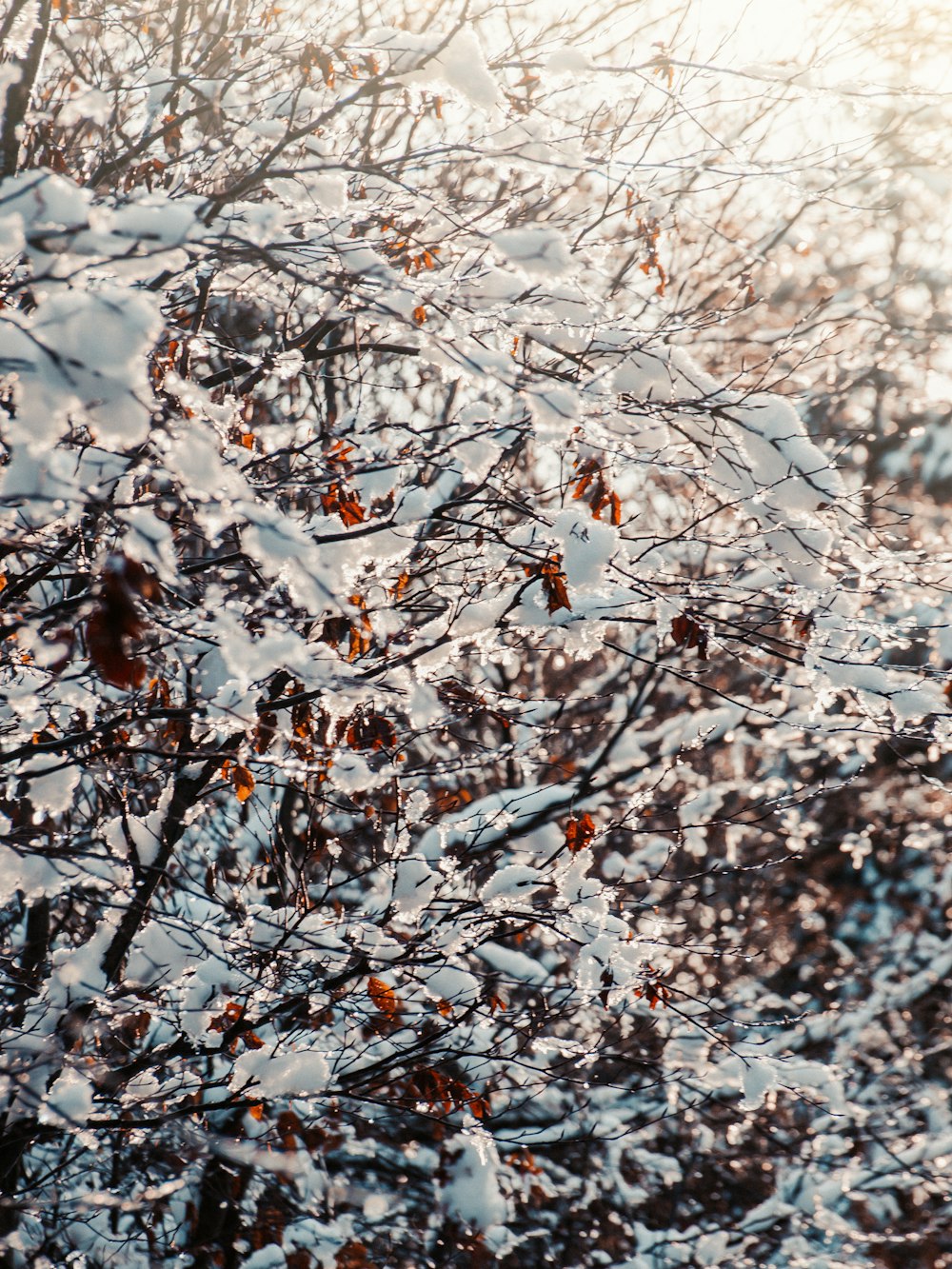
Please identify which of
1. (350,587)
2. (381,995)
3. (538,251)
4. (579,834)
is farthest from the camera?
(579,834)

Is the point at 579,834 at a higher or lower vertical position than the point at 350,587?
lower

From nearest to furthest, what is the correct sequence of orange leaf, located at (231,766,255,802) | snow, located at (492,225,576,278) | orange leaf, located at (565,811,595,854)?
snow, located at (492,225,576,278), orange leaf, located at (231,766,255,802), orange leaf, located at (565,811,595,854)

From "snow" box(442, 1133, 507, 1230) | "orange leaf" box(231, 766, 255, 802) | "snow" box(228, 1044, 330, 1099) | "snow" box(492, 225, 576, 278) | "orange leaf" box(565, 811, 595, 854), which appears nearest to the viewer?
"snow" box(492, 225, 576, 278)

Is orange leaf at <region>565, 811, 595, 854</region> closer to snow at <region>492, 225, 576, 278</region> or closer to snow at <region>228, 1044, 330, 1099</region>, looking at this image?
snow at <region>228, 1044, 330, 1099</region>

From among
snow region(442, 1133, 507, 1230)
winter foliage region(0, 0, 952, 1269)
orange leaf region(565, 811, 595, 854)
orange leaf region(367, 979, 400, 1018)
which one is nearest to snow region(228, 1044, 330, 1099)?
winter foliage region(0, 0, 952, 1269)

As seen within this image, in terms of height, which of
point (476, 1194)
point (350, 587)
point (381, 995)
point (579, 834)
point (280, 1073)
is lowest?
point (476, 1194)

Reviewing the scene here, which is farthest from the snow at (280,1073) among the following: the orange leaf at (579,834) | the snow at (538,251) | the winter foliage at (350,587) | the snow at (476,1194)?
the snow at (538,251)

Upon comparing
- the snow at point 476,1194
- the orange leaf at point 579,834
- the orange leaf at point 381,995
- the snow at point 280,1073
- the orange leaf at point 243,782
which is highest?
the orange leaf at point 579,834

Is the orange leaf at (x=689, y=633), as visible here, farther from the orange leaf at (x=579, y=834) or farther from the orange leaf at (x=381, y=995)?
the orange leaf at (x=381, y=995)

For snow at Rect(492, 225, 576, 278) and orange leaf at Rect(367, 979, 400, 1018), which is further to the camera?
orange leaf at Rect(367, 979, 400, 1018)

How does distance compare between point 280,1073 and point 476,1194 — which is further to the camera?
point 476,1194

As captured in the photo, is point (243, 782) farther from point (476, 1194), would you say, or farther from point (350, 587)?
point (476, 1194)

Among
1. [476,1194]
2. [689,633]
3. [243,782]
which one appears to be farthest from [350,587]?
[476,1194]

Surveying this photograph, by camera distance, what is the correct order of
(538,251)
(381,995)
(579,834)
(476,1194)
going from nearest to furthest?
1. (538,251)
2. (381,995)
3. (579,834)
4. (476,1194)
